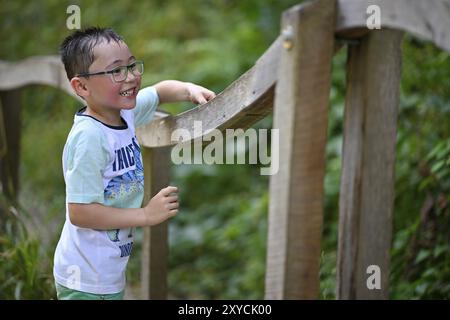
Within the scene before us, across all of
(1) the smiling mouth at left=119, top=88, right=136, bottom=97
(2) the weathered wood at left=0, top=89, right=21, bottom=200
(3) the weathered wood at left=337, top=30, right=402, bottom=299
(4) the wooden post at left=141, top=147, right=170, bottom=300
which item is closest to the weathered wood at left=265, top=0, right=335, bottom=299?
(3) the weathered wood at left=337, top=30, right=402, bottom=299

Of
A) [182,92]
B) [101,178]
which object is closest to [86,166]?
[101,178]

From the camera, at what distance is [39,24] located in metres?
7.55

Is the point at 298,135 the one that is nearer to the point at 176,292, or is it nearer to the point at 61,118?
the point at 176,292

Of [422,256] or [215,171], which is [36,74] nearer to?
[422,256]

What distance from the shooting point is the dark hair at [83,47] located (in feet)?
6.84

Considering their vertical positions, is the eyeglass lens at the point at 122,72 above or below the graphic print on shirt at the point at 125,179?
above

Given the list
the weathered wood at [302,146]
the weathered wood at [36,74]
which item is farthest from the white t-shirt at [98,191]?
the weathered wood at [36,74]

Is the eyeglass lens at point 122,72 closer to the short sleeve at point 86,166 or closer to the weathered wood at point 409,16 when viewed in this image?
the short sleeve at point 86,166

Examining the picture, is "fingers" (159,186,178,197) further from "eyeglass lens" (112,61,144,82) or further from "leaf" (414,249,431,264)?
"leaf" (414,249,431,264)

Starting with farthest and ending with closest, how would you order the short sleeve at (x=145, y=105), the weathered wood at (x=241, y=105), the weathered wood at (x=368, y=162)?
the short sleeve at (x=145, y=105) < the weathered wood at (x=368, y=162) < the weathered wood at (x=241, y=105)

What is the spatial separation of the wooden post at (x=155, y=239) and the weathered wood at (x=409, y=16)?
1.37 m

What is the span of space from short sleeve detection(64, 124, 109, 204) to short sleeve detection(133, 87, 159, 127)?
0.39m

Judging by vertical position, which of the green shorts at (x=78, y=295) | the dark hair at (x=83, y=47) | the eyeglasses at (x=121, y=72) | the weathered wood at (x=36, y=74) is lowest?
the green shorts at (x=78, y=295)
